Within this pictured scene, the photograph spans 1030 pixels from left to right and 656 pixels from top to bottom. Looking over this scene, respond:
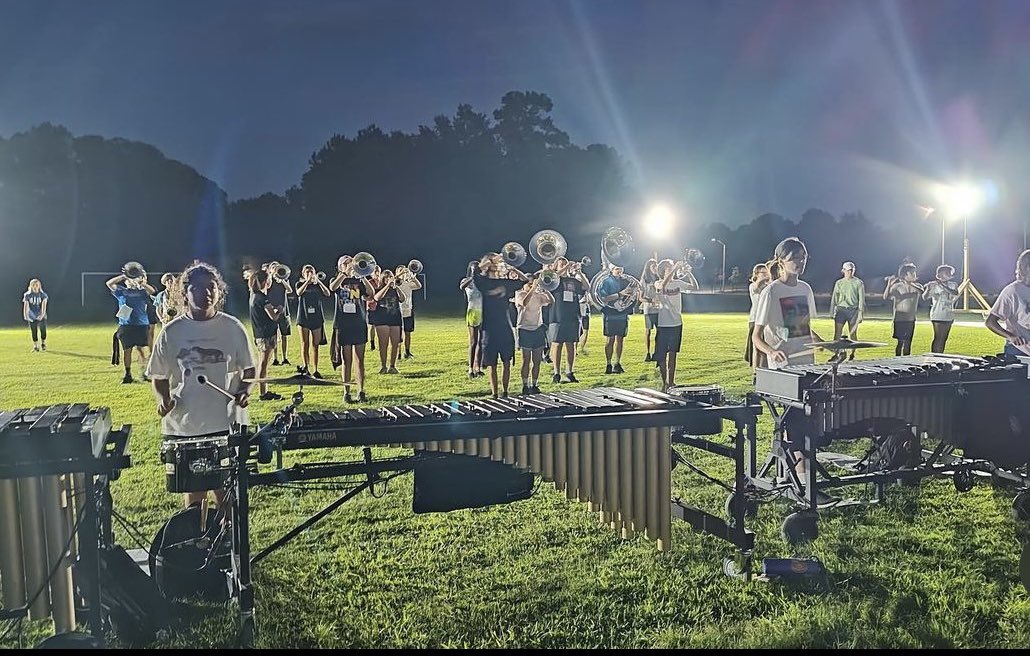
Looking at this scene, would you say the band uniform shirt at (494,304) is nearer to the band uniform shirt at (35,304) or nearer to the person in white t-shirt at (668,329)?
the person in white t-shirt at (668,329)

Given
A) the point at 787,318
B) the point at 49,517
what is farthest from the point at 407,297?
the point at 49,517

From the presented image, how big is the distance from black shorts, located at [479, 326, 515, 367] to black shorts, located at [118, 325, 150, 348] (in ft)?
17.0

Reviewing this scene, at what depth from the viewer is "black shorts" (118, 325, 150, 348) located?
1109 centimetres

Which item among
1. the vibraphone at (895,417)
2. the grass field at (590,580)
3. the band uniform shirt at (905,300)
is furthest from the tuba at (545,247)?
the vibraphone at (895,417)

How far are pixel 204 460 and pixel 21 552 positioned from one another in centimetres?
75

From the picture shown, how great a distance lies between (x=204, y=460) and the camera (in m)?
3.67

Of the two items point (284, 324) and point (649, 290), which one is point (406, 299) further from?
point (649, 290)

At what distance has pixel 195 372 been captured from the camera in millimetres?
4145

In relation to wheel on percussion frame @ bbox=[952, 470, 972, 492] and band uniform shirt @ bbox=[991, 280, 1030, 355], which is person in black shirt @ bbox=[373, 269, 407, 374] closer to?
band uniform shirt @ bbox=[991, 280, 1030, 355]

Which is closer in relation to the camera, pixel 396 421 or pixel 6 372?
pixel 396 421

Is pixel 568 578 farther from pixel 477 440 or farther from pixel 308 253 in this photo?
pixel 308 253

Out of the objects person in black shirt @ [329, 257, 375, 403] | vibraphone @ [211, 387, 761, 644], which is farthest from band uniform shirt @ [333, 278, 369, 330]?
vibraphone @ [211, 387, 761, 644]

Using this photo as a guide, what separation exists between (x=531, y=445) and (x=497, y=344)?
4.81 m

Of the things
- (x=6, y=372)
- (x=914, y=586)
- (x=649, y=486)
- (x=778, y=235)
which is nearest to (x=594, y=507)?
(x=649, y=486)
